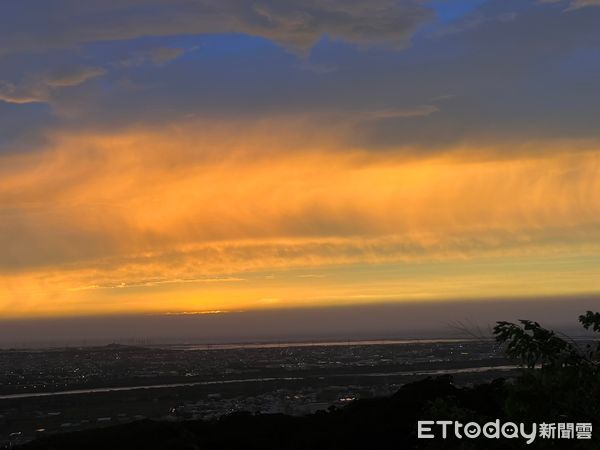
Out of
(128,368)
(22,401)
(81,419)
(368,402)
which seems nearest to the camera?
(368,402)

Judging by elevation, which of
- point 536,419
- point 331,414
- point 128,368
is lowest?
point 128,368

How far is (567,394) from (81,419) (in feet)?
198

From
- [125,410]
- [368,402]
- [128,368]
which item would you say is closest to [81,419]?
[125,410]

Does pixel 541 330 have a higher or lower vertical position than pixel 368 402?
higher

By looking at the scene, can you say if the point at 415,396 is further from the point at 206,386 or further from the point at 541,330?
the point at 206,386

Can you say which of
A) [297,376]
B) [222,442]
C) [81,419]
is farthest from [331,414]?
[297,376]

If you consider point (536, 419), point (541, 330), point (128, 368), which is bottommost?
point (128, 368)

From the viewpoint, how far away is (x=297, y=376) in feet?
347

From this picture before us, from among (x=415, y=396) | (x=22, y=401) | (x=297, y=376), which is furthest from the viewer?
(x=297, y=376)

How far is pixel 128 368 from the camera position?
142m

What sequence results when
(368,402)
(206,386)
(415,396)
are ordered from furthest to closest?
(206,386) < (368,402) < (415,396)

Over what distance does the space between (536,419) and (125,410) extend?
64444mm

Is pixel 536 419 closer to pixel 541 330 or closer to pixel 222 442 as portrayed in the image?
pixel 541 330

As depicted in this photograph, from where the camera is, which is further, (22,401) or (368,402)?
(22,401)
